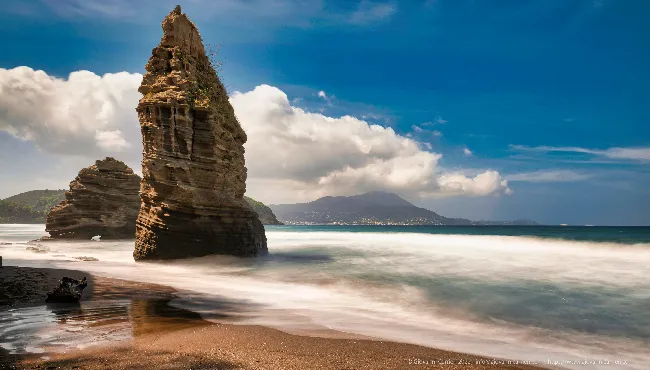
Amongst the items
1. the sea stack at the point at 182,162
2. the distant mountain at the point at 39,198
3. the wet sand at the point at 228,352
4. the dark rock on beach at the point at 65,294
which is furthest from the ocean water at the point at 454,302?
the distant mountain at the point at 39,198

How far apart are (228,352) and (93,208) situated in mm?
40977

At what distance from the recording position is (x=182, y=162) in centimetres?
1791

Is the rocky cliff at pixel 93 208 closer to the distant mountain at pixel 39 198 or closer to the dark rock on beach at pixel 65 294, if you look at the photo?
the dark rock on beach at pixel 65 294

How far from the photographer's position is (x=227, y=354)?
454 centimetres

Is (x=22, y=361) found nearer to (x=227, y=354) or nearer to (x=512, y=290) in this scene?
(x=227, y=354)

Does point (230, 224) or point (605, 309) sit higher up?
point (230, 224)

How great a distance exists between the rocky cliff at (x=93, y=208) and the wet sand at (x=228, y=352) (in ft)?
115

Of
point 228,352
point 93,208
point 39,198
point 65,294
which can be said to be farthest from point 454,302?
point 39,198

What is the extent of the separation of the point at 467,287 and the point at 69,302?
41.1 ft

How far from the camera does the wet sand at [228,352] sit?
4.15 meters

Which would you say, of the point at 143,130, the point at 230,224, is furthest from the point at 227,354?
the point at 143,130

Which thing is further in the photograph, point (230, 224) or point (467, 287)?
point (230, 224)

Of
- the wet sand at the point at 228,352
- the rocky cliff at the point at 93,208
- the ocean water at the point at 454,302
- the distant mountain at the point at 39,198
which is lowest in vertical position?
the ocean water at the point at 454,302

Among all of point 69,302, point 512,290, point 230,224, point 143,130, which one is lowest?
point 512,290
